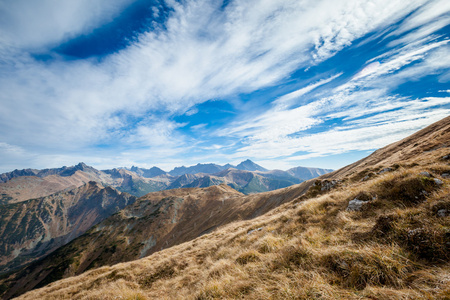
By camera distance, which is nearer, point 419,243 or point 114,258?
point 419,243

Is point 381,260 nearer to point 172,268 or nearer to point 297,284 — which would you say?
point 297,284

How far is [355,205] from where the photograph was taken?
8.45 meters

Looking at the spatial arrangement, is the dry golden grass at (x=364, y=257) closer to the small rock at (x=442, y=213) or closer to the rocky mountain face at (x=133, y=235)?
the small rock at (x=442, y=213)

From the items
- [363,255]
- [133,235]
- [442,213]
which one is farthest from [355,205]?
[133,235]

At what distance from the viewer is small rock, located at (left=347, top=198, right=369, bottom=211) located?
8.16m

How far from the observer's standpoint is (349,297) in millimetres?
3570

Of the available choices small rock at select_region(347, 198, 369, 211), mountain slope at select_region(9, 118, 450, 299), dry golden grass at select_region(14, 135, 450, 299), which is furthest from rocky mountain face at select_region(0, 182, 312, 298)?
dry golden grass at select_region(14, 135, 450, 299)

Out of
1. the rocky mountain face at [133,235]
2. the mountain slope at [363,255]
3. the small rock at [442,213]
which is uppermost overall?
the small rock at [442,213]

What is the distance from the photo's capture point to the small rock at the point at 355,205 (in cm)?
816

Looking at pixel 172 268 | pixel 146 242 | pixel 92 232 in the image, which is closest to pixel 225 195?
pixel 146 242

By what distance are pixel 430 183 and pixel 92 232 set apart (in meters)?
198

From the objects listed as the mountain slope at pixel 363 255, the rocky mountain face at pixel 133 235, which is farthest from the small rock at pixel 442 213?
the rocky mountain face at pixel 133 235

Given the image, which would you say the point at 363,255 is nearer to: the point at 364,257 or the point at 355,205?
the point at 364,257

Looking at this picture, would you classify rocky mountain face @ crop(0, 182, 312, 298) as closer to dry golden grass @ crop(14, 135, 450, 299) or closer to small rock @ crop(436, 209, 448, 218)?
dry golden grass @ crop(14, 135, 450, 299)
